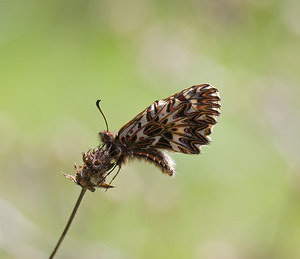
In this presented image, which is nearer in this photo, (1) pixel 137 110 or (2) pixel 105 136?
(2) pixel 105 136

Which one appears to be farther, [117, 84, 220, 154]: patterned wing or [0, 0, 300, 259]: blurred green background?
[0, 0, 300, 259]: blurred green background

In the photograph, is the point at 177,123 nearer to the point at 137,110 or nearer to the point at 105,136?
the point at 105,136

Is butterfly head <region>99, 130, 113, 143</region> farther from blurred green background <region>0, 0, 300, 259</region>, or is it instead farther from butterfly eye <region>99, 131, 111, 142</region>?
blurred green background <region>0, 0, 300, 259</region>

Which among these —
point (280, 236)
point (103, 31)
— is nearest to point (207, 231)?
point (280, 236)

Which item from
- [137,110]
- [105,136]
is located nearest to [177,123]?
[105,136]

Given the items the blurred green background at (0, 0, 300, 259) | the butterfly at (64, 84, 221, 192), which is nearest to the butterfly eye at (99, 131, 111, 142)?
the butterfly at (64, 84, 221, 192)

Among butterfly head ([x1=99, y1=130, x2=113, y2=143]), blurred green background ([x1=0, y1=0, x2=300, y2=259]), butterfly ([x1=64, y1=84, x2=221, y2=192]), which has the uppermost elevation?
blurred green background ([x1=0, y1=0, x2=300, y2=259])

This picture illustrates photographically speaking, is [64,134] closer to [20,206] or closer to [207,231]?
[20,206]
